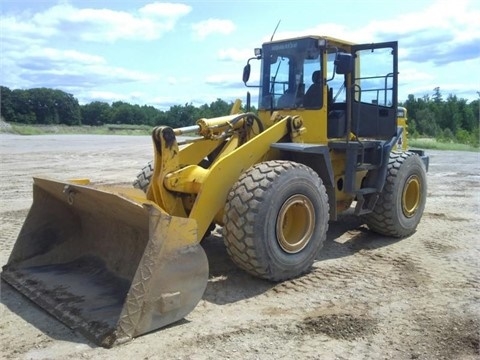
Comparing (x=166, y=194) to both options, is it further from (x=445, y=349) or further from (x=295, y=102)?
(x=445, y=349)

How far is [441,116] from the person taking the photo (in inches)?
2133

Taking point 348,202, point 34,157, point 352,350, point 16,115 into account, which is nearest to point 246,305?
point 352,350

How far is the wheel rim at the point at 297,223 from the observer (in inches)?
199

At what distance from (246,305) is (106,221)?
1628mm

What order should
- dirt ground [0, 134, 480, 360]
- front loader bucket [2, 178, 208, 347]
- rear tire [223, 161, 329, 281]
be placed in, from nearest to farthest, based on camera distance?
dirt ground [0, 134, 480, 360] < front loader bucket [2, 178, 208, 347] < rear tire [223, 161, 329, 281]

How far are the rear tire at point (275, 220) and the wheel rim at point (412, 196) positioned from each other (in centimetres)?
219

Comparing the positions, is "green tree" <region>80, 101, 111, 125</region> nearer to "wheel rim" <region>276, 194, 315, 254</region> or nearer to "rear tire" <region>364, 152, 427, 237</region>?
"rear tire" <region>364, 152, 427, 237</region>

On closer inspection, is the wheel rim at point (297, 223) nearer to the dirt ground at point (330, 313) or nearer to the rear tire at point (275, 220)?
the rear tire at point (275, 220)

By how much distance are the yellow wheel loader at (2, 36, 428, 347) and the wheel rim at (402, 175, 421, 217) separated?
41 millimetres

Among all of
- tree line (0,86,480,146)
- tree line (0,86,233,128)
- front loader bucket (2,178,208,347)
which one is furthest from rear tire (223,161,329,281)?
tree line (0,86,233,128)

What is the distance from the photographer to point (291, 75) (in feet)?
20.5

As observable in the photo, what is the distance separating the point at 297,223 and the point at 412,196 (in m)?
2.66

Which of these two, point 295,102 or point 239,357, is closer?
point 239,357

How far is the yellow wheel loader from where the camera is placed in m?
3.96
